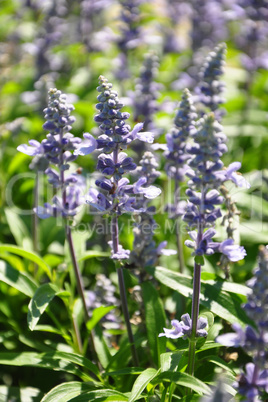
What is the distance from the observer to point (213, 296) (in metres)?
4.55

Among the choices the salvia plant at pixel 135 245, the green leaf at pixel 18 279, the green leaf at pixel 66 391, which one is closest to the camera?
the salvia plant at pixel 135 245

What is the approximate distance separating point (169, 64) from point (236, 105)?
285 cm

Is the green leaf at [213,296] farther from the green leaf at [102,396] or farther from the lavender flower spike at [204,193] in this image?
the green leaf at [102,396]

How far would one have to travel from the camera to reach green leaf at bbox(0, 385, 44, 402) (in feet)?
15.9

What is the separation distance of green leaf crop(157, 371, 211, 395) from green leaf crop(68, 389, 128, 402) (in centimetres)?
45

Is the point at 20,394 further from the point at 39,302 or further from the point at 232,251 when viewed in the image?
the point at 232,251

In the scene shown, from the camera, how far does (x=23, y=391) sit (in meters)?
4.95

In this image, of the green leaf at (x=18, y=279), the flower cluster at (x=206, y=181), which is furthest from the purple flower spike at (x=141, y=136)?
the green leaf at (x=18, y=279)

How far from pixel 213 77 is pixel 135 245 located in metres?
2.45

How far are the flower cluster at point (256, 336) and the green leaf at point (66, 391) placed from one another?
64.6 inches

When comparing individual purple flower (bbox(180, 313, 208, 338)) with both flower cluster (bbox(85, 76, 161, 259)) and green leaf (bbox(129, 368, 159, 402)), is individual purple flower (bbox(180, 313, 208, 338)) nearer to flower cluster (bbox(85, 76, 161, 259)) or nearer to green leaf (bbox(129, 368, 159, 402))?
green leaf (bbox(129, 368, 159, 402))

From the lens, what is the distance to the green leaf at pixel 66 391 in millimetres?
4098

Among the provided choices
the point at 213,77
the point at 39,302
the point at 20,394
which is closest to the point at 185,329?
the point at 39,302

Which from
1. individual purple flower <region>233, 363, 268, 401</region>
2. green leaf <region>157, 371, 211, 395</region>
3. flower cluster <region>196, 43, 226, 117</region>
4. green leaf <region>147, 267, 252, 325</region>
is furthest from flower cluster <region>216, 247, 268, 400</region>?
flower cluster <region>196, 43, 226, 117</region>
